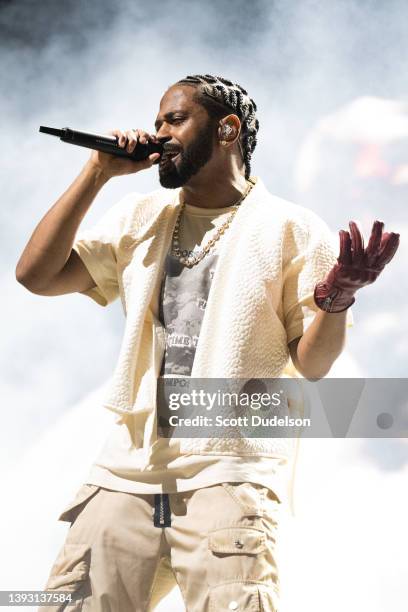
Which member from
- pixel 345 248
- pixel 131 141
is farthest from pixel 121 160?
pixel 345 248

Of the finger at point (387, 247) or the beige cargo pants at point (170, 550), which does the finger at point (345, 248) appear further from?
the beige cargo pants at point (170, 550)

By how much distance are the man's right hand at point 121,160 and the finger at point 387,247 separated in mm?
382

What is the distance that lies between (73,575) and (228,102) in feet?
2.50

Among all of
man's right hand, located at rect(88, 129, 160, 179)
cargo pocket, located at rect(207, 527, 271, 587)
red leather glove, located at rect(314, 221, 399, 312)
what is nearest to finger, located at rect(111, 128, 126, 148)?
man's right hand, located at rect(88, 129, 160, 179)

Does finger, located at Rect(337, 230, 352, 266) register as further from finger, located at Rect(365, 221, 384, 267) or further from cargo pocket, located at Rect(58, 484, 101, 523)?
cargo pocket, located at Rect(58, 484, 101, 523)

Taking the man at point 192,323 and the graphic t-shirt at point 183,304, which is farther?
the graphic t-shirt at point 183,304

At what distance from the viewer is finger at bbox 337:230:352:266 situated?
39.5 inches

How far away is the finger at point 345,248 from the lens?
100 cm

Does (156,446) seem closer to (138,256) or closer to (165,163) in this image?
(138,256)

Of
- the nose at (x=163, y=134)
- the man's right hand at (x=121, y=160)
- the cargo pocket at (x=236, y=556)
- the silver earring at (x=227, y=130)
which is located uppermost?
the silver earring at (x=227, y=130)

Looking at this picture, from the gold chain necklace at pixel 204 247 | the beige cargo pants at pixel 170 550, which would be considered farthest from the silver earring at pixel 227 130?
the beige cargo pants at pixel 170 550

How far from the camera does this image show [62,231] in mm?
1129

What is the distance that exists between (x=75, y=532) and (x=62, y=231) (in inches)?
16.1

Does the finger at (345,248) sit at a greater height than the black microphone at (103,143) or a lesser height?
lesser
